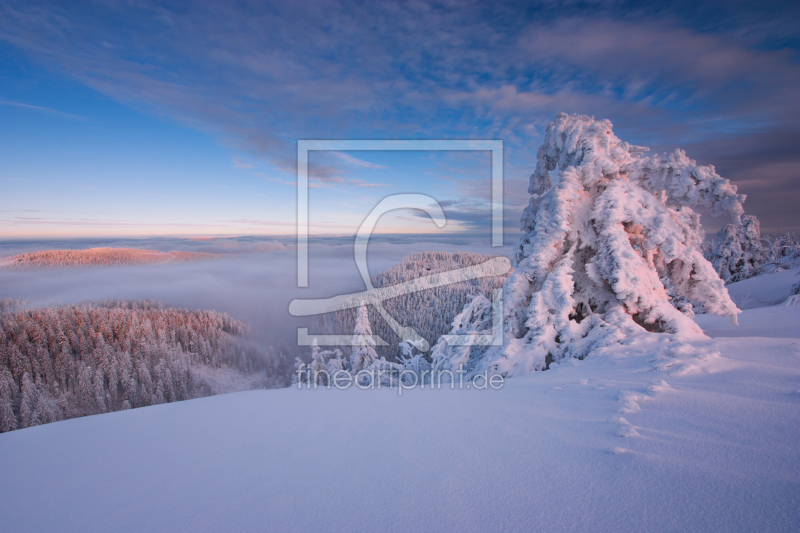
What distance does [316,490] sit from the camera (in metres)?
2.65

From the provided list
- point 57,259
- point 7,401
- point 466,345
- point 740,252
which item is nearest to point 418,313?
point 740,252

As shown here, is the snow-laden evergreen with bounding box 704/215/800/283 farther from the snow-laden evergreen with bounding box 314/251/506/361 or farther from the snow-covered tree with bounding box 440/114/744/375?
the snow-covered tree with bounding box 440/114/744/375

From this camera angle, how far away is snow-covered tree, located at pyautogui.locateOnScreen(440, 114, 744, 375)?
805 cm

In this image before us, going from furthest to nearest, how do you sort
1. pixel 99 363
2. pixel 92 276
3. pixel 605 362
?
1. pixel 92 276
2. pixel 99 363
3. pixel 605 362

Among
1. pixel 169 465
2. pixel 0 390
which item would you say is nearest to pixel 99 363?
pixel 0 390

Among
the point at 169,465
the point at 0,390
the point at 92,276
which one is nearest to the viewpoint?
the point at 169,465

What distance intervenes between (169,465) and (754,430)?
5887mm

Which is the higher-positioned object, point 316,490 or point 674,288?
point 674,288

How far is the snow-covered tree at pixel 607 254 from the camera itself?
805cm

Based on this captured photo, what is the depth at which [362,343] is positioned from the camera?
1928 cm

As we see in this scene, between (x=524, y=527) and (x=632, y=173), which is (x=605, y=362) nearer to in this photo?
(x=524, y=527)

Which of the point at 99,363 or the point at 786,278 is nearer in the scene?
the point at 786,278

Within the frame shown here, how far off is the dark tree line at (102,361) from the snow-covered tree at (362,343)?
46.7 metres

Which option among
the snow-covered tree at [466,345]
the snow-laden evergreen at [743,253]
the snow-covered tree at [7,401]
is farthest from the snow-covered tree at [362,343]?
the snow-covered tree at [7,401]
